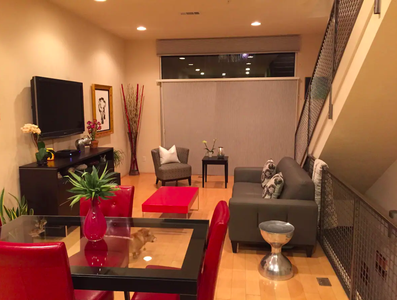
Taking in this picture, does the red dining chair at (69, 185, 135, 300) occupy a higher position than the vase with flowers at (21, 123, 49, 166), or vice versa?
the vase with flowers at (21, 123, 49, 166)

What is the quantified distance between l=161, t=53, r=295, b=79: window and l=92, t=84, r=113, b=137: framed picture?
1.45 metres

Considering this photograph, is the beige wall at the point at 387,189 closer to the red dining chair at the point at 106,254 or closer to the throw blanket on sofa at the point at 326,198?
the throw blanket on sofa at the point at 326,198

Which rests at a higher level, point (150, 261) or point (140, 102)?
point (140, 102)

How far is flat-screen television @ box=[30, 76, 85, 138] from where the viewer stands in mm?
3957

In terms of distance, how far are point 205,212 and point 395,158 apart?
2.50m

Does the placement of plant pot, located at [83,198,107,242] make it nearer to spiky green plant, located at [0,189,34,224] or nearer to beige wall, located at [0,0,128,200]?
spiky green plant, located at [0,189,34,224]

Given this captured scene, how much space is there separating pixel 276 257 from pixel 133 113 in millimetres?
4812

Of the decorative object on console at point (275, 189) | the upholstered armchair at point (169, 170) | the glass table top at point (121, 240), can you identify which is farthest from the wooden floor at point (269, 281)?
the upholstered armchair at point (169, 170)

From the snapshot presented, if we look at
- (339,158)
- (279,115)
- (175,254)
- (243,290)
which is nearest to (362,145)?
(339,158)

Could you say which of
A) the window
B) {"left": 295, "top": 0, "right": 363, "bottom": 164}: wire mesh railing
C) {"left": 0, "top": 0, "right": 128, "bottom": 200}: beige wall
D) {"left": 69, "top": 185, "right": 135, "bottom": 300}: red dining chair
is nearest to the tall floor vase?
the window

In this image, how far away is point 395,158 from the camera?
3.90 metres

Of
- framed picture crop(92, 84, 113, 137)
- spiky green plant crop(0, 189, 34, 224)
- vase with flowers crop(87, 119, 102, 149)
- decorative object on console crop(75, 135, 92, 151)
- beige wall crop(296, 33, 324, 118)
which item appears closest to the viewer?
spiky green plant crop(0, 189, 34, 224)

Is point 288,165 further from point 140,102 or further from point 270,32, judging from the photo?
point 140,102

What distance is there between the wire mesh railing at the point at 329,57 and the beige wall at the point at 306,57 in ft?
6.73
